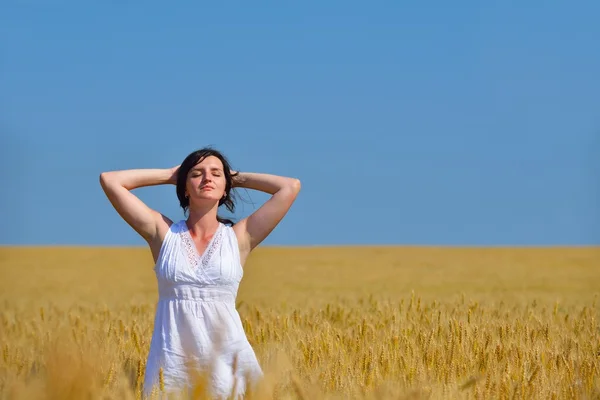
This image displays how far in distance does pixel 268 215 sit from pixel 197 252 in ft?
1.41

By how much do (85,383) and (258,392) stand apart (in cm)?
49

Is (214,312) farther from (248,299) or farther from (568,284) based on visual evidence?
(568,284)

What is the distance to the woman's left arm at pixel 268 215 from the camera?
422 centimetres

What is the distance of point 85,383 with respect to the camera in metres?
1.73

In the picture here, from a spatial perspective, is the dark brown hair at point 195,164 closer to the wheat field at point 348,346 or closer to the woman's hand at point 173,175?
the woman's hand at point 173,175

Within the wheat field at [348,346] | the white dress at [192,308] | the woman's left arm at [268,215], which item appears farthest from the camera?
the woman's left arm at [268,215]

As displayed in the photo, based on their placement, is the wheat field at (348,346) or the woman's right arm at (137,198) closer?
the wheat field at (348,346)

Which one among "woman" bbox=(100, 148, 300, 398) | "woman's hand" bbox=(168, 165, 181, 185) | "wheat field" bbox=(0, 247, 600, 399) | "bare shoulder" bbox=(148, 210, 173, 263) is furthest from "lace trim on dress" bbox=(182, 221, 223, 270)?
"wheat field" bbox=(0, 247, 600, 399)

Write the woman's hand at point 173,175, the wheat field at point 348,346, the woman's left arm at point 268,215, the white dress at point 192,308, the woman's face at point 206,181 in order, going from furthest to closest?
the woman's hand at point 173,175 < the woman's left arm at point 268,215 < the woman's face at point 206,181 < the white dress at point 192,308 < the wheat field at point 348,346

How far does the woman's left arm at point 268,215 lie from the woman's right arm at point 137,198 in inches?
16.3

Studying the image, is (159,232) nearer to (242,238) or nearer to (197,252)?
(197,252)

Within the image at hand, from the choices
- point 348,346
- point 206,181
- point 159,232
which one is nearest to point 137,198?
point 159,232

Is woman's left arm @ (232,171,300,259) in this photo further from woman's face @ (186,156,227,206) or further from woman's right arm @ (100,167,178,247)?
woman's right arm @ (100,167,178,247)

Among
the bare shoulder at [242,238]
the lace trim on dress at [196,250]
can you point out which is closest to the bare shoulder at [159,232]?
the lace trim on dress at [196,250]
